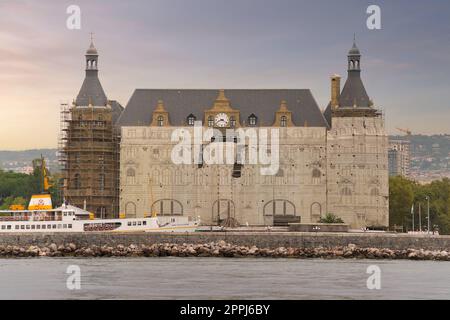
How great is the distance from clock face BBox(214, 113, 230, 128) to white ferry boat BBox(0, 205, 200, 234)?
69.0 feet

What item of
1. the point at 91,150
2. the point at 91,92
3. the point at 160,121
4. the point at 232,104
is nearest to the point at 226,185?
the point at 232,104

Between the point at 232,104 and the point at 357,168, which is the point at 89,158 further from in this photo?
the point at 357,168

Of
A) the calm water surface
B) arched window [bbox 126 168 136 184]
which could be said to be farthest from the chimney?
the calm water surface

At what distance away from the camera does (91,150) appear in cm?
13750

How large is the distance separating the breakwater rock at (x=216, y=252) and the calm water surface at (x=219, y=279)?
16.2ft

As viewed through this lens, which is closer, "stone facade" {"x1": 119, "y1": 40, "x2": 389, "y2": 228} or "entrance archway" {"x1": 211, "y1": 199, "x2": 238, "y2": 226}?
"stone facade" {"x1": 119, "y1": 40, "x2": 389, "y2": 228}

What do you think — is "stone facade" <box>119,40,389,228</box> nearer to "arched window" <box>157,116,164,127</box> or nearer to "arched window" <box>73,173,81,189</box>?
"arched window" <box>157,116,164,127</box>

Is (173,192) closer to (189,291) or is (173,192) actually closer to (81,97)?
(81,97)

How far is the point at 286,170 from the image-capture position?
5448 inches

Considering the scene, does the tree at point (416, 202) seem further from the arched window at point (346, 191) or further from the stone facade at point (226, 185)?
the stone facade at point (226, 185)

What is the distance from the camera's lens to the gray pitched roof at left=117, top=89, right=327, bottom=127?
141m

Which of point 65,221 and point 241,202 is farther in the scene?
point 241,202
